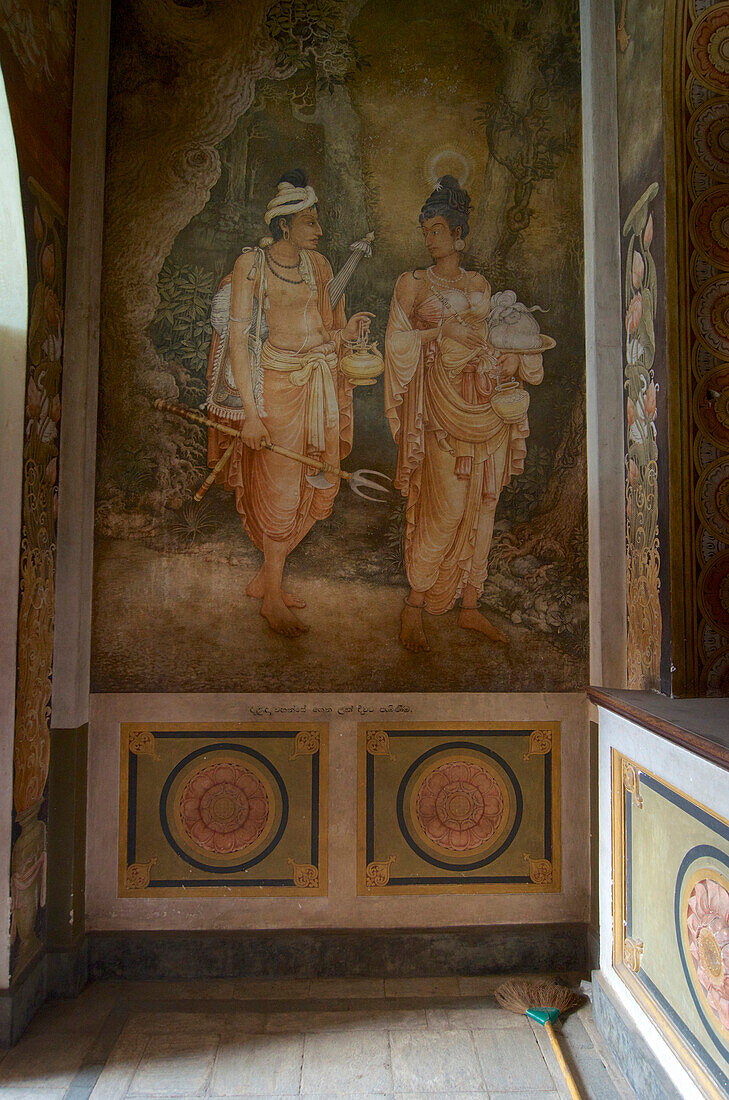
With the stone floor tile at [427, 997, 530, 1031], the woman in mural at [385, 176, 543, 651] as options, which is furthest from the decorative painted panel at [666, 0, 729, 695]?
the stone floor tile at [427, 997, 530, 1031]

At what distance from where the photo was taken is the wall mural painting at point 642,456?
3.29m

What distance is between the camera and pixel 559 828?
3.81 m

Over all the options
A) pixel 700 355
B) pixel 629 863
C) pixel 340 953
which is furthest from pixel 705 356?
pixel 340 953

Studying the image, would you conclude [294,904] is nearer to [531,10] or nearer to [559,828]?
[559,828]

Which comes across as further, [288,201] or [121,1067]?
[288,201]

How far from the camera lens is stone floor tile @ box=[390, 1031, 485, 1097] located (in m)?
A: 2.91

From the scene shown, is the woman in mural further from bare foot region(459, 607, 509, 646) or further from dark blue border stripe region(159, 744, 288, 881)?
dark blue border stripe region(159, 744, 288, 881)

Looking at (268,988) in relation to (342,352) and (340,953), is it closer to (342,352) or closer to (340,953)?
(340,953)

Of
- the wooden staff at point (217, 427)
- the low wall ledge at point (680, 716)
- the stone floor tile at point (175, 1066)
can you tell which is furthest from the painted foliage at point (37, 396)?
the low wall ledge at point (680, 716)

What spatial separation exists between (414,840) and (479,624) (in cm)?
115

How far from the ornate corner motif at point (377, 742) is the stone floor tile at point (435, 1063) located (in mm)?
1218

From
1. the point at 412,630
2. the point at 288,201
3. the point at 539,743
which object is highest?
the point at 288,201

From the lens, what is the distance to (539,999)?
11.1 feet

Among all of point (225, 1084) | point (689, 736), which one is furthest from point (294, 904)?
point (689, 736)
